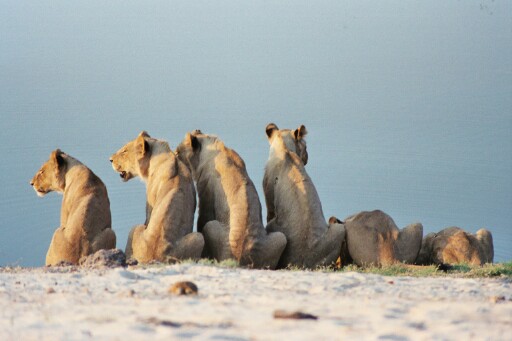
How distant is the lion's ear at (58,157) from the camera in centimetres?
1856

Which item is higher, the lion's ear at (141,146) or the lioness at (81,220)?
the lion's ear at (141,146)

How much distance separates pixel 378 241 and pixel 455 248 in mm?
1917

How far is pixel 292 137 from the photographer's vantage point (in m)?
20.6

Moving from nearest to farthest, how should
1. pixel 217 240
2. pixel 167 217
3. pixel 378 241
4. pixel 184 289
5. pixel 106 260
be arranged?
1. pixel 184 289
2. pixel 106 260
3. pixel 167 217
4. pixel 217 240
5. pixel 378 241

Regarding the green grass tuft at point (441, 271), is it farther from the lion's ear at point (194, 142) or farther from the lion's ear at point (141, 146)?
the lion's ear at point (141, 146)

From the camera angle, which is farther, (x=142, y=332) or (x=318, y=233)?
(x=318, y=233)

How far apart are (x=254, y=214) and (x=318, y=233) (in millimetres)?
1525

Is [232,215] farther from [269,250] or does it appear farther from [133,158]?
[133,158]

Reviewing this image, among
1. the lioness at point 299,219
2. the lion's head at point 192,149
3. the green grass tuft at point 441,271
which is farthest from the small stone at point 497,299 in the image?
the lion's head at point 192,149

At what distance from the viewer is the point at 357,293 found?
11.6 meters

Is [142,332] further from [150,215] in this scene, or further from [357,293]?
[150,215]

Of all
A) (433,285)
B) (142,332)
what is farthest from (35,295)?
(433,285)

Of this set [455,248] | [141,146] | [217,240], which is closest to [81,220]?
[141,146]

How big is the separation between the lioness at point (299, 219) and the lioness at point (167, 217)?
1932mm
